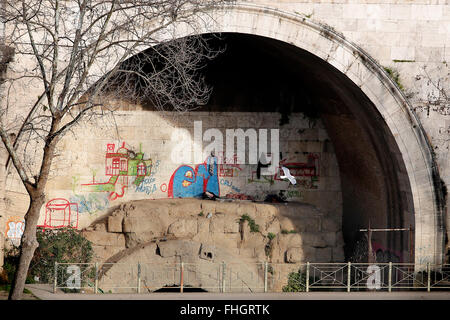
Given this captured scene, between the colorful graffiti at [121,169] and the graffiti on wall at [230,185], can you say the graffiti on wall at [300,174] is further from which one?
the colorful graffiti at [121,169]

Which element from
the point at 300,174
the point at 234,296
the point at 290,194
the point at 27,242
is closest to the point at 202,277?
the point at 234,296

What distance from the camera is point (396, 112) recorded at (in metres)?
17.9

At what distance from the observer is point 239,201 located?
69.7ft

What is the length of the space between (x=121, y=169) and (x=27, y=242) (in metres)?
7.63

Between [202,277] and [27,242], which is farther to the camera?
[202,277]

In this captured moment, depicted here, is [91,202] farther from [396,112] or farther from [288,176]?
[396,112]

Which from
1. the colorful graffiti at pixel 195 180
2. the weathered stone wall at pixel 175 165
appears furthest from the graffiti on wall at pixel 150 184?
the colorful graffiti at pixel 195 180

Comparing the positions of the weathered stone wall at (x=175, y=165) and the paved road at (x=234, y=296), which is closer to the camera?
the paved road at (x=234, y=296)

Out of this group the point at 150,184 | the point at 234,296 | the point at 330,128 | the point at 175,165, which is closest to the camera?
the point at 234,296

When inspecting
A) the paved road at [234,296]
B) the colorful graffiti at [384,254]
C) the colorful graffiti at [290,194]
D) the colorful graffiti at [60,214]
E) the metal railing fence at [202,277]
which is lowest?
the paved road at [234,296]

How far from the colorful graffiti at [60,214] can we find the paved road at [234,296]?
147 inches

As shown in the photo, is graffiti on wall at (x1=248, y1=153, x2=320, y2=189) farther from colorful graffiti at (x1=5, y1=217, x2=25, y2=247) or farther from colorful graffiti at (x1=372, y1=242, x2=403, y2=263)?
colorful graffiti at (x1=5, y1=217, x2=25, y2=247)

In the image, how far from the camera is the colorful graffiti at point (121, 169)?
2109 centimetres

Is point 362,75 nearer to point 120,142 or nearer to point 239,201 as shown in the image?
point 239,201
